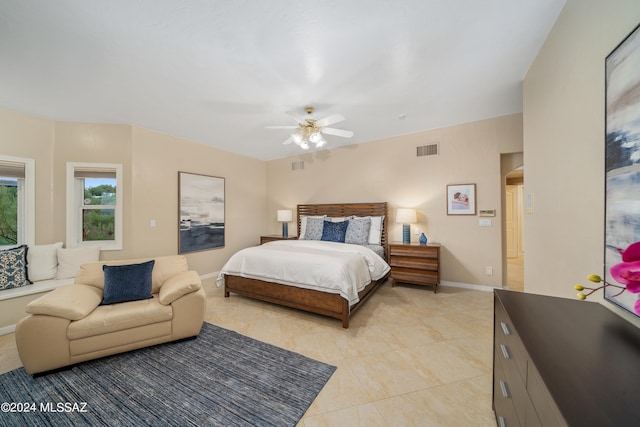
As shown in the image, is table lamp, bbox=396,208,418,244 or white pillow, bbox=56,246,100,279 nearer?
white pillow, bbox=56,246,100,279

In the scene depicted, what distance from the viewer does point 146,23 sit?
1.70m

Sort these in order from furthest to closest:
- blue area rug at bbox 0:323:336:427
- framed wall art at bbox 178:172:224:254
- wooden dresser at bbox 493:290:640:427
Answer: framed wall art at bbox 178:172:224:254 → blue area rug at bbox 0:323:336:427 → wooden dresser at bbox 493:290:640:427

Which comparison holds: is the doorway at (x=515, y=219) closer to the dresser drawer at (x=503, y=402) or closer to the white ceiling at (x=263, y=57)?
the white ceiling at (x=263, y=57)

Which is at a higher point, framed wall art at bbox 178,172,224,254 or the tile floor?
framed wall art at bbox 178,172,224,254

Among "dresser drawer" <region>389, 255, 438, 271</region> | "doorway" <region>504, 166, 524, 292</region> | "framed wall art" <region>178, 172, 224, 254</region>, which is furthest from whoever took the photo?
"doorway" <region>504, 166, 524, 292</region>

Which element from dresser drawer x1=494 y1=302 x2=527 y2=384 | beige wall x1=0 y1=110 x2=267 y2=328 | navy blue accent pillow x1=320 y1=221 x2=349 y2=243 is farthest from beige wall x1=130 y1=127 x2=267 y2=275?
dresser drawer x1=494 y1=302 x2=527 y2=384

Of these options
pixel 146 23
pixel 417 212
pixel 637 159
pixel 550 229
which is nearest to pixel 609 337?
pixel 637 159

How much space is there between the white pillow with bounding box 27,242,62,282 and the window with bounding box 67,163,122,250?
1.09 feet

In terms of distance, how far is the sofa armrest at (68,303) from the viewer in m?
1.86

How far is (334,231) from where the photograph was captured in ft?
14.2

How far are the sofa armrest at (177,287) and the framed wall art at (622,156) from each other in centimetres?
295

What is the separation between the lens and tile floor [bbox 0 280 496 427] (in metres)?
1.55

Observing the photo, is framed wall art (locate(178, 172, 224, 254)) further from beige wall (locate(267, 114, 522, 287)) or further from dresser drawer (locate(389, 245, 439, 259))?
dresser drawer (locate(389, 245, 439, 259))

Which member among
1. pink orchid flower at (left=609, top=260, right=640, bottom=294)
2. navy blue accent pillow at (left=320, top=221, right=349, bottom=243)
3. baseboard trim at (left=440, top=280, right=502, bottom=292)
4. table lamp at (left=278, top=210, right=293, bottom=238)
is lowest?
baseboard trim at (left=440, top=280, right=502, bottom=292)
